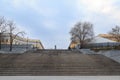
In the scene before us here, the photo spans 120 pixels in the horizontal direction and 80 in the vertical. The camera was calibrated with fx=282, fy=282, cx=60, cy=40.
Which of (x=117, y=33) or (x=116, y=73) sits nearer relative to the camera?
(x=116, y=73)

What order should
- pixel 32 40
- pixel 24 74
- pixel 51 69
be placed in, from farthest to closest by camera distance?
pixel 32 40 < pixel 51 69 < pixel 24 74

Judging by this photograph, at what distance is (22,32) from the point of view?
7000cm

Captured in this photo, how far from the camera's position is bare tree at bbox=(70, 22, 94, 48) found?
8250 centimetres

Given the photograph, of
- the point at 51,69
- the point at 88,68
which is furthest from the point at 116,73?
the point at 51,69

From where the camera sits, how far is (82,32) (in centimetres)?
8269

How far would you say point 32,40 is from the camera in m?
139

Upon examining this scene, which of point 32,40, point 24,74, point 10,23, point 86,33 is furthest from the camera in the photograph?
point 32,40

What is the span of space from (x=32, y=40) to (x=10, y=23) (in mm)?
71455

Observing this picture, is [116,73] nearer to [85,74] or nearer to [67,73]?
[85,74]

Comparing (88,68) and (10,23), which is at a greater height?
(10,23)

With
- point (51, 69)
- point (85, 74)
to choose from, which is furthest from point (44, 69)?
point (85, 74)

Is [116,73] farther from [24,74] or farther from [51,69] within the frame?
[24,74]

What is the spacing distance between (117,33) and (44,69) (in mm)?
46107

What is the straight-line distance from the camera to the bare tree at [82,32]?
82.5 m
